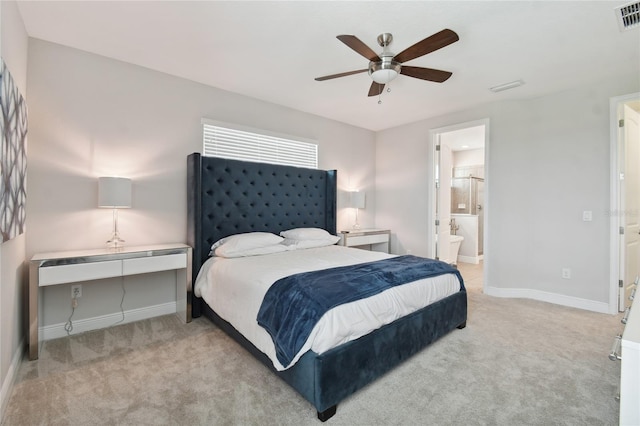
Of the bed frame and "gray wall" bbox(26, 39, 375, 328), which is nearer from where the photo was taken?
the bed frame

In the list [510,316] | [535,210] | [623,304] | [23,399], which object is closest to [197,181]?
[23,399]

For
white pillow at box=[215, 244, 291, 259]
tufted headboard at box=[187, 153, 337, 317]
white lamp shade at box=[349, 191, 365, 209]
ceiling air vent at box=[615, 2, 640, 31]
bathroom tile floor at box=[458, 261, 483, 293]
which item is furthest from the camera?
white lamp shade at box=[349, 191, 365, 209]

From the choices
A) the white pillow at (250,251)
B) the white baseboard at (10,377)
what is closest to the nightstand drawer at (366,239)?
the white pillow at (250,251)

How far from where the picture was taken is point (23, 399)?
5.96 feet

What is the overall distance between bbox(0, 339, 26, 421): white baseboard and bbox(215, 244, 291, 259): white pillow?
5.18 feet

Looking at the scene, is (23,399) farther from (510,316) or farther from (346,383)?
(510,316)

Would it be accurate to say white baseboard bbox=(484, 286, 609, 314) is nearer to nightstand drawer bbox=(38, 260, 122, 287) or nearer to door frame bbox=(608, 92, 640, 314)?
door frame bbox=(608, 92, 640, 314)

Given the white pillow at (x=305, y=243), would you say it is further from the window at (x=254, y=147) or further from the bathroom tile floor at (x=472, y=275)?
the bathroom tile floor at (x=472, y=275)

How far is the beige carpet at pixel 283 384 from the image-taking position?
5.58 feet

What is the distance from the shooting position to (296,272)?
2314 mm

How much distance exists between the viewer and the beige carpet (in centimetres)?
170

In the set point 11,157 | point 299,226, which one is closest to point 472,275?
point 299,226

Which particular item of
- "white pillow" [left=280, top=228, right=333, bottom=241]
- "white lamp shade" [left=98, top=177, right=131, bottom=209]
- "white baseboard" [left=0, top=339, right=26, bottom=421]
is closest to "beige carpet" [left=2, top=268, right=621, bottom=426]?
"white baseboard" [left=0, top=339, right=26, bottom=421]

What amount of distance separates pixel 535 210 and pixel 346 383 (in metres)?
3.48
